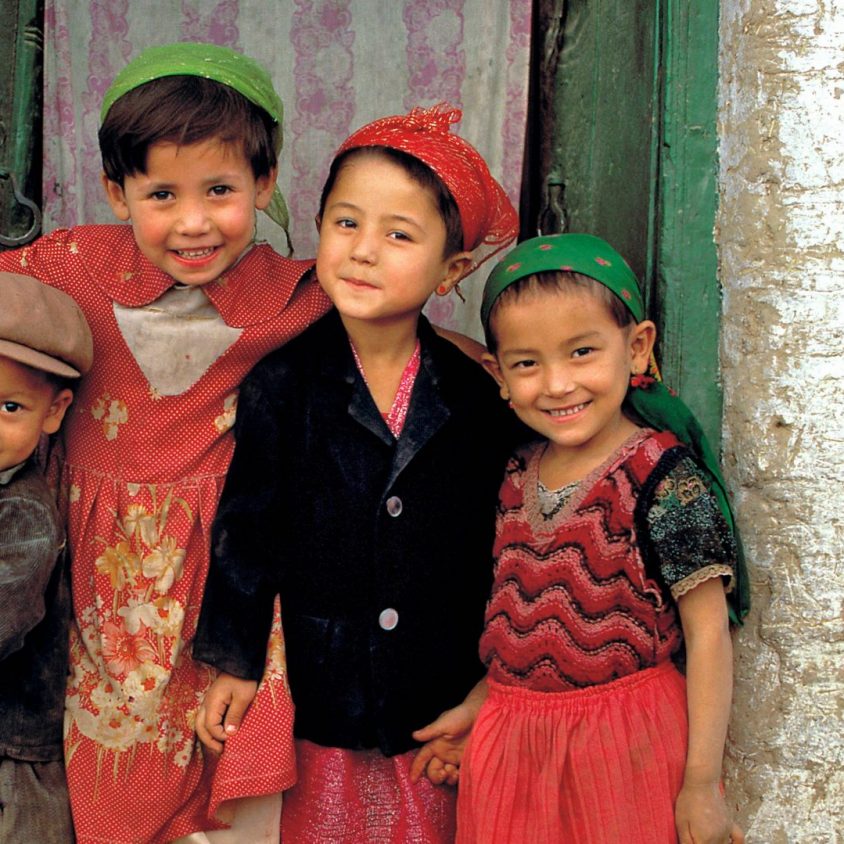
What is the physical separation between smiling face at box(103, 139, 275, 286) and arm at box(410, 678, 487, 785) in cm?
105

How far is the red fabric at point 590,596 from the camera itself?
2.12 metres

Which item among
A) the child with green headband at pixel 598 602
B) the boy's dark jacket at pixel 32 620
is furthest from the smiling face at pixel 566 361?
the boy's dark jacket at pixel 32 620

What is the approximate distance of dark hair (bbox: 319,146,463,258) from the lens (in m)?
2.28

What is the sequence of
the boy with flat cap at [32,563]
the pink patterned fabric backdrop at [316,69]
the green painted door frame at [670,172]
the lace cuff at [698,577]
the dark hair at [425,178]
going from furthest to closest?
the pink patterned fabric backdrop at [316,69] < the green painted door frame at [670,172] < the dark hair at [425,178] < the boy with flat cap at [32,563] < the lace cuff at [698,577]

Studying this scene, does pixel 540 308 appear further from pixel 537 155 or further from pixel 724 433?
pixel 537 155

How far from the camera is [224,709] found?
91.4 inches

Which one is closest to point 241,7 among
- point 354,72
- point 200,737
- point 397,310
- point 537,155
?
point 354,72

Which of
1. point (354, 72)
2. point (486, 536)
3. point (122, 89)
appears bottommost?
point (486, 536)

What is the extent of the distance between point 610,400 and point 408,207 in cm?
56

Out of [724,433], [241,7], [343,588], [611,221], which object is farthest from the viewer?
[241,7]

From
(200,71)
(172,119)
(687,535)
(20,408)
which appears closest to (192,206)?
(172,119)

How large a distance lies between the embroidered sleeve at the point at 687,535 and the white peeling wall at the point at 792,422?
32 centimetres

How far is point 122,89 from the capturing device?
7.61ft

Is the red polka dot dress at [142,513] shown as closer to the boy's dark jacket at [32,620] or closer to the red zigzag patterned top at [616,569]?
the boy's dark jacket at [32,620]
